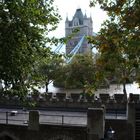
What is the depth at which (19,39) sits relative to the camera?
16.2m

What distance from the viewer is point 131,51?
13.1 m

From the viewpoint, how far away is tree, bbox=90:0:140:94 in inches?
517

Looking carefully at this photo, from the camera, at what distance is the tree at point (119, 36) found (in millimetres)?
13133

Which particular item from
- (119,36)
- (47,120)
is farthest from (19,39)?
(47,120)

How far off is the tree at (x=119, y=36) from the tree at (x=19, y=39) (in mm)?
3349

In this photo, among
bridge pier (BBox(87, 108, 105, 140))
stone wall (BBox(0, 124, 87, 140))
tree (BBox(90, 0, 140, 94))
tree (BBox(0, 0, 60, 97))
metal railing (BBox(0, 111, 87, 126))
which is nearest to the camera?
tree (BBox(90, 0, 140, 94))

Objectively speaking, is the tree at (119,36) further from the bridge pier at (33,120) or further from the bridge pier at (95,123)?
the bridge pier at (33,120)

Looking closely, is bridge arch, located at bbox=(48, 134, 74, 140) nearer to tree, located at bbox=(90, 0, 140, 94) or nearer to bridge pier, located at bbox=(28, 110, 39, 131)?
bridge pier, located at bbox=(28, 110, 39, 131)

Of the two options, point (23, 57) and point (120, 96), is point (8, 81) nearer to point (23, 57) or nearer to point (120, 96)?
point (23, 57)

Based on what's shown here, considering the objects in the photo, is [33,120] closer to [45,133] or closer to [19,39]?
[45,133]

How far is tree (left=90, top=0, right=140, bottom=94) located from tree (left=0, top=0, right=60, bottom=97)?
11.0 ft

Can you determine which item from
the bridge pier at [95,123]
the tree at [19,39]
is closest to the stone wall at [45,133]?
the bridge pier at [95,123]

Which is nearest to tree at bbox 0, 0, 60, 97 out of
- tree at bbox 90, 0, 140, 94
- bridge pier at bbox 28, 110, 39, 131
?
tree at bbox 90, 0, 140, 94

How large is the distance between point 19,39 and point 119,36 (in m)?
4.63
